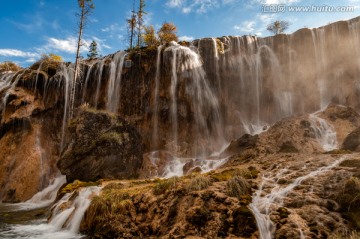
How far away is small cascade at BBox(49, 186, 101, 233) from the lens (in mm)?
10857

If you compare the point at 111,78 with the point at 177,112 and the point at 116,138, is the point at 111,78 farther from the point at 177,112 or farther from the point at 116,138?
the point at 116,138

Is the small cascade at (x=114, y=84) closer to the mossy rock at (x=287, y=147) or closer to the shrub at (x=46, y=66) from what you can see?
the shrub at (x=46, y=66)

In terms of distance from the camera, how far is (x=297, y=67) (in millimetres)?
27812

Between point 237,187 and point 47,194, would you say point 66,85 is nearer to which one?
point 47,194

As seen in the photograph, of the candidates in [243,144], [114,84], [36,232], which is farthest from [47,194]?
[243,144]

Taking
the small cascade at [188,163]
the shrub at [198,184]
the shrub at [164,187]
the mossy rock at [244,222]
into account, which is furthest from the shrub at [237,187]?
the small cascade at [188,163]

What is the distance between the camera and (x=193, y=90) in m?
25.4

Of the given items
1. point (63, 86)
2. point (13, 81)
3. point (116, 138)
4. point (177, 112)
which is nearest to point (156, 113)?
point (177, 112)

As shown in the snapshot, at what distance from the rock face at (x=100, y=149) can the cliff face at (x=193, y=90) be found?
4860 mm

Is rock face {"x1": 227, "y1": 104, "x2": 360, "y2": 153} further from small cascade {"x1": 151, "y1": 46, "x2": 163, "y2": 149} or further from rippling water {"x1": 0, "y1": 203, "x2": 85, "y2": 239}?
rippling water {"x1": 0, "y1": 203, "x2": 85, "y2": 239}

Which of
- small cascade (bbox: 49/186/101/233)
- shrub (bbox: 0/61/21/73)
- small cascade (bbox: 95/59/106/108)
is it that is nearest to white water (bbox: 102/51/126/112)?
small cascade (bbox: 95/59/106/108)

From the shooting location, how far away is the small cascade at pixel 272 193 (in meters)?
7.21

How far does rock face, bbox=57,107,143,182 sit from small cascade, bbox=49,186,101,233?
3.96m

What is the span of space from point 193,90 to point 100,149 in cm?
1073
